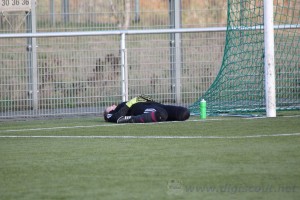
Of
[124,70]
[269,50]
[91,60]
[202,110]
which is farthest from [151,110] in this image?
[91,60]

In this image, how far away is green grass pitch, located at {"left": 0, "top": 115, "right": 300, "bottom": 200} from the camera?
18.7 feet

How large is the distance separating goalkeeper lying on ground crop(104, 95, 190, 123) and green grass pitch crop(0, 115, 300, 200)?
31 centimetres

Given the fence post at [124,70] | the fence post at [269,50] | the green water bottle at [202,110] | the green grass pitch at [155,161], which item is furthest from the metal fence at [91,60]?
the green grass pitch at [155,161]

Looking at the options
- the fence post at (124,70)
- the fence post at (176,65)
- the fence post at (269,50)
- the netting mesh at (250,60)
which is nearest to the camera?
the fence post at (269,50)

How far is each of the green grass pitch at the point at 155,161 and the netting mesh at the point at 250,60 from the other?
1.96 m

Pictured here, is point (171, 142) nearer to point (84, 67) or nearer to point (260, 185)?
point (260, 185)

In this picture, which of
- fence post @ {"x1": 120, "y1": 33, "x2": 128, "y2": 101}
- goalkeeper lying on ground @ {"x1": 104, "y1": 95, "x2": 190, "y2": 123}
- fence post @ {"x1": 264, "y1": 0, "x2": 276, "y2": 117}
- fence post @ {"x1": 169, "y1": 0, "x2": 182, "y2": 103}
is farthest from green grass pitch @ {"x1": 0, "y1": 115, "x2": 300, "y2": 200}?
fence post @ {"x1": 169, "y1": 0, "x2": 182, "y2": 103}

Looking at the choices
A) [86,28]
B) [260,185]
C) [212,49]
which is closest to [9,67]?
[86,28]

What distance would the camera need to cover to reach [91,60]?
14.1 meters

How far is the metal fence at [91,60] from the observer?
13.9 metres

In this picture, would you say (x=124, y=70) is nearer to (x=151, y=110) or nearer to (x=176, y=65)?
(x=176, y=65)

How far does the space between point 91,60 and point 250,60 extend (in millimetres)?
2799

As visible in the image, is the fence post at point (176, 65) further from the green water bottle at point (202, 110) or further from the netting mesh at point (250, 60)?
the green water bottle at point (202, 110)

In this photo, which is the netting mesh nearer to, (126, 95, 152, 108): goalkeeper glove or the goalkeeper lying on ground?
the goalkeeper lying on ground
